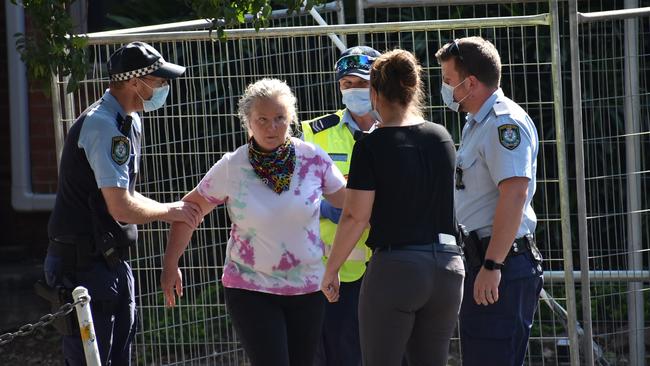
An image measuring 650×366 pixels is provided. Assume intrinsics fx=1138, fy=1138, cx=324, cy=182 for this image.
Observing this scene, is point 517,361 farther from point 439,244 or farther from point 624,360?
point 624,360

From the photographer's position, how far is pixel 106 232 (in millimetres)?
5195

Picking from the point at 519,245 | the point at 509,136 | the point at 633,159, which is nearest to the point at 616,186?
the point at 633,159

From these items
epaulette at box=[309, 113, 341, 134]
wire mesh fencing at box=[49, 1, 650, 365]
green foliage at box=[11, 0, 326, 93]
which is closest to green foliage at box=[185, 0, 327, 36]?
green foliage at box=[11, 0, 326, 93]

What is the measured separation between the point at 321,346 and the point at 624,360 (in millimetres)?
2183

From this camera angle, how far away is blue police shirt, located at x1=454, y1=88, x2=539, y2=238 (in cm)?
513

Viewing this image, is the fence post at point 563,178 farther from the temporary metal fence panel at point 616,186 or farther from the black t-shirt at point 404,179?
the black t-shirt at point 404,179

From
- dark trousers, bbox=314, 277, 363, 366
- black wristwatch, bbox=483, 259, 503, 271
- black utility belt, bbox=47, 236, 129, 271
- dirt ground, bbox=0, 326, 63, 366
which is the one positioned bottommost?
dirt ground, bbox=0, 326, 63, 366

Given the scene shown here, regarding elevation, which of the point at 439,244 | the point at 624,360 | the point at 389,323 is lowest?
the point at 624,360

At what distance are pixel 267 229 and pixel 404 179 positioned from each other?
2.66 ft

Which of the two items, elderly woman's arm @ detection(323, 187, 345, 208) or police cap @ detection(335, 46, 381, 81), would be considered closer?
elderly woman's arm @ detection(323, 187, 345, 208)

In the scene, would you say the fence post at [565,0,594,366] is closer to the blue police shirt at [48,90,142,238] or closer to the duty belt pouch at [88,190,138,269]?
the blue police shirt at [48,90,142,238]

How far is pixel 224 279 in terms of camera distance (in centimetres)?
532

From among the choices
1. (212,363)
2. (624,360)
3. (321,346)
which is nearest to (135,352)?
(212,363)

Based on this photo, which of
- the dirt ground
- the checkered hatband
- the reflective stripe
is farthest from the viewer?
the dirt ground
